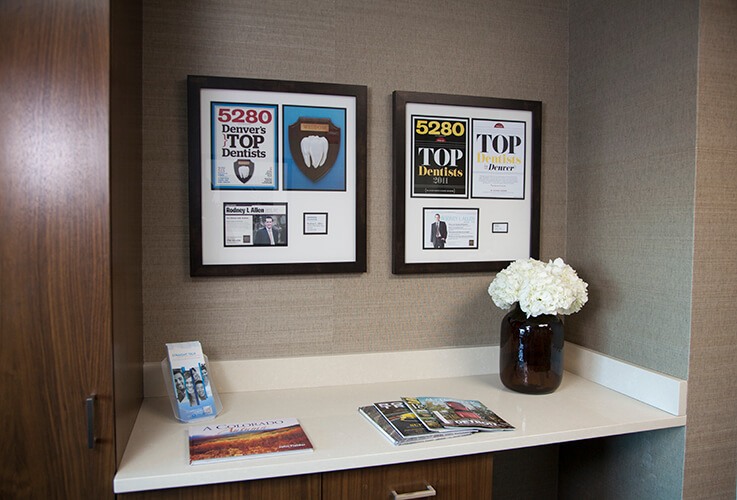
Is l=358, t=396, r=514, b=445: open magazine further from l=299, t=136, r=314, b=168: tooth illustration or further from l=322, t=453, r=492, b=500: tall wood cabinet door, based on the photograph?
l=299, t=136, r=314, b=168: tooth illustration

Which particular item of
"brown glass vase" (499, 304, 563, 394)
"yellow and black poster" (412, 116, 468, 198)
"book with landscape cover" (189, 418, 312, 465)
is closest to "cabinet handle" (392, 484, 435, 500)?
"book with landscape cover" (189, 418, 312, 465)

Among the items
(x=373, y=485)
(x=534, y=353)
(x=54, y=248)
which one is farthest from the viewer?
(x=534, y=353)

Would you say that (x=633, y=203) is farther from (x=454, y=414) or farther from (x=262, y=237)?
(x=262, y=237)

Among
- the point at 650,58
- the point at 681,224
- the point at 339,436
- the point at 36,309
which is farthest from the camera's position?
the point at 650,58

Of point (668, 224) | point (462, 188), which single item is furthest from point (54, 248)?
point (668, 224)

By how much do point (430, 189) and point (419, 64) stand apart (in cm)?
46

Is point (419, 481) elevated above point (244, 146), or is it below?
below

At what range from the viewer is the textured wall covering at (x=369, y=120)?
1.85 metres

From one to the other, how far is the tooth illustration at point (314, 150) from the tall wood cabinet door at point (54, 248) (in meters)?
0.75

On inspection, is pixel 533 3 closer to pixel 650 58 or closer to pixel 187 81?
pixel 650 58

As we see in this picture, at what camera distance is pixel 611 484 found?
1997 mm

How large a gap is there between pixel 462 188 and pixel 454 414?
85 cm

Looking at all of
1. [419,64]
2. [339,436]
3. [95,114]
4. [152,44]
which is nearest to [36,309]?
[95,114]

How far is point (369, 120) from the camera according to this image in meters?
2.03
